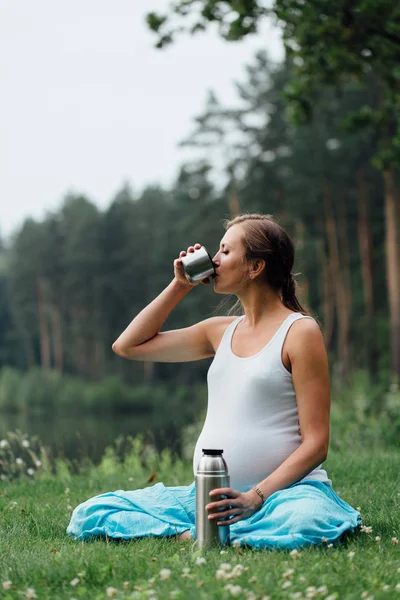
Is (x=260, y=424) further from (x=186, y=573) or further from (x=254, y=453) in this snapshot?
(x=186, y=573)

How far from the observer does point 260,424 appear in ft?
12.5

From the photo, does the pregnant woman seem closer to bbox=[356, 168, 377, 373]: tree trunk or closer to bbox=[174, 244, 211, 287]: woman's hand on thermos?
bbox=[174, 244, 211, 287]: woman's hand on thermos

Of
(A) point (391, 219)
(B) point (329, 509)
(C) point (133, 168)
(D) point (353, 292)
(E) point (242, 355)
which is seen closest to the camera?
(B) point (329, 509)

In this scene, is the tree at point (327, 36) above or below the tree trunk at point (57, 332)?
above

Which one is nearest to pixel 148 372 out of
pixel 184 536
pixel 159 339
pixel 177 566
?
pixel 159 339

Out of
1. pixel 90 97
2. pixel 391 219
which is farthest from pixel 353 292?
pixel 90 97

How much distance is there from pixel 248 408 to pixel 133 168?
2161 inches

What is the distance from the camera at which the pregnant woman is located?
357 cm

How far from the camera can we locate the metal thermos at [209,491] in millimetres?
3455

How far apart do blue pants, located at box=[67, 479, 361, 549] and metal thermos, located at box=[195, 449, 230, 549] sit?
107 millimetres

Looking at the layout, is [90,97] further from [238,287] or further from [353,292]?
[238,287]

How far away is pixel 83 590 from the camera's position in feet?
9.44

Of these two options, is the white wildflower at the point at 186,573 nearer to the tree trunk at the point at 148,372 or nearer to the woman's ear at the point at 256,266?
the woman's ear at the point at 256,266

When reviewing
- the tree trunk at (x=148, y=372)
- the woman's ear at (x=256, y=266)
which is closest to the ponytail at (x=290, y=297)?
the woman's ear at (x=256, y=266)
